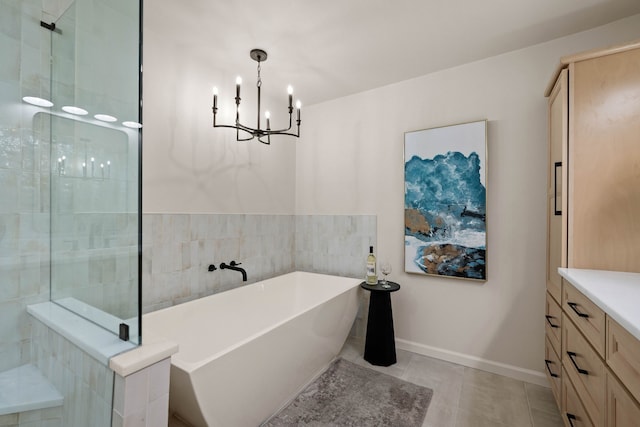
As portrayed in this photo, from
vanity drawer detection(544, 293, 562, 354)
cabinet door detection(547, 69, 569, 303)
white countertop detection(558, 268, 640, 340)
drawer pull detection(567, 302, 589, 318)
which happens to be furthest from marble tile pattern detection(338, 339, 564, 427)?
white countertop detection(558, 268, 640, 340)

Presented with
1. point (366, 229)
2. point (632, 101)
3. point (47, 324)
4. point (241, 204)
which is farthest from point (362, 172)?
point (47, 324)

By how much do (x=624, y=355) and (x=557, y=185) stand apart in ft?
3.72

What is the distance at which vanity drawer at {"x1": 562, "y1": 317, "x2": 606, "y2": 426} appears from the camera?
105 cm

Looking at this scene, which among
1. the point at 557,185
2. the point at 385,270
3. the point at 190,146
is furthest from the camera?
the point at 385,270

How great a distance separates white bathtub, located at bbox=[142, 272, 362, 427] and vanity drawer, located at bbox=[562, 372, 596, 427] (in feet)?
4.50

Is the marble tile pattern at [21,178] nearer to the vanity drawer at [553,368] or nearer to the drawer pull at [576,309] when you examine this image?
the drawer pull at [576,309]

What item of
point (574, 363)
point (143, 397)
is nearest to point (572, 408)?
point (574, 363)

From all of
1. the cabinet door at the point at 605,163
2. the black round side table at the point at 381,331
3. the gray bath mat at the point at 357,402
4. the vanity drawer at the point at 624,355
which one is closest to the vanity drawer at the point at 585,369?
the vanity drawer at the point at 624,355

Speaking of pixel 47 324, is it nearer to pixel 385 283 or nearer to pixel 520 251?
pixel 385 283

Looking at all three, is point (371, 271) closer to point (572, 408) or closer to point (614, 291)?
point (572, 408)

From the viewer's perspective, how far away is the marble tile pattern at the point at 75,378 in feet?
3.14

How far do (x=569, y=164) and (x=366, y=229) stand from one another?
164 centimetres

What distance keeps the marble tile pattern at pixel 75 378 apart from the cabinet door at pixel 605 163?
7.20ft

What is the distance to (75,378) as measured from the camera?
1104mm
